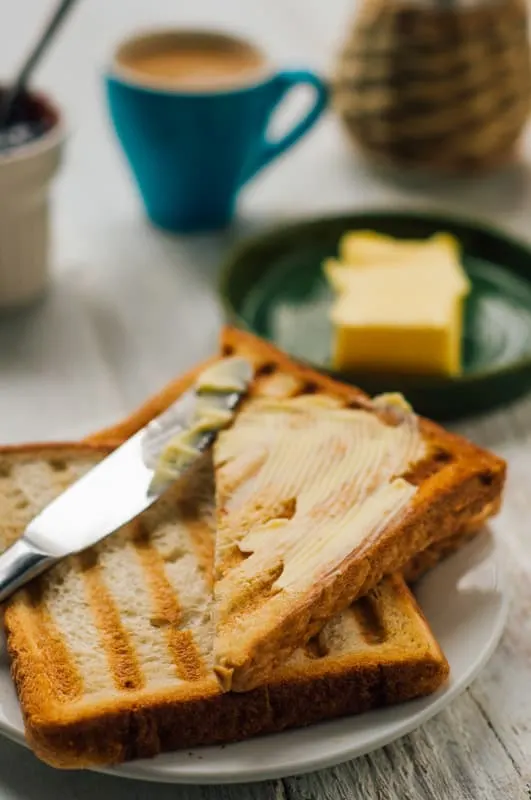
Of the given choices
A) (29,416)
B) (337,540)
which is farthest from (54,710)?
(29,416)

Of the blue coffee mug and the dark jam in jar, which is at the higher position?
the dark jam in jar

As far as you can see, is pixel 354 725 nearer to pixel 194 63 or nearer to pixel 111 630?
pixel 111 630

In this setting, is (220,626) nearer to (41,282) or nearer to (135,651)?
(135,651)

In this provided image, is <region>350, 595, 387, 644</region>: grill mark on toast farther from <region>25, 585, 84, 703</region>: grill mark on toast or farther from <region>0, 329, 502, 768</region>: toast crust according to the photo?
<region>25, 585, 84, 703</region>: grill mark on toast

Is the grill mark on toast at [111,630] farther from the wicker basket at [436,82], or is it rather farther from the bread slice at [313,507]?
the wicker basket at [436,82]

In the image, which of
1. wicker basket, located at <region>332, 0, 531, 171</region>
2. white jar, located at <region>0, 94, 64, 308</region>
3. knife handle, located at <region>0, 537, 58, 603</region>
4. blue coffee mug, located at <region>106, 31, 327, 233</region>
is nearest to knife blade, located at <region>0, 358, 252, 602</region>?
knife handle, located at <region>0, 537, 58, 603</region>

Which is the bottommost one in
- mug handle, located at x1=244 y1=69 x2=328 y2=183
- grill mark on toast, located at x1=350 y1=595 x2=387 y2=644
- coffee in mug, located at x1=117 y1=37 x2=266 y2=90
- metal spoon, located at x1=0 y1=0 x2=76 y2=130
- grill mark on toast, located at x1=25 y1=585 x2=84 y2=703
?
grill mark on toast, located at x1=350 y1=595 x2=387 y2=644
